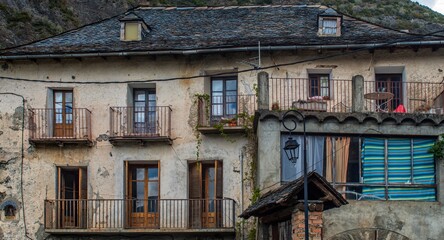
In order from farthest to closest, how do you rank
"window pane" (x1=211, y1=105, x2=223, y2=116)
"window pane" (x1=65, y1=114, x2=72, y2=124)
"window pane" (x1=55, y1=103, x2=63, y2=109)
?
"window pane" (x1=55, y1=103, x2=63, y2=109) < "window pane" (x1=65, y1=114, x2=72, y2=124) < "window pane" (x1=211, y1=105, x2=223, y2=116)

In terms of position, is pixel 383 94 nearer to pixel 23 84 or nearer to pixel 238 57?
pixel 238 57

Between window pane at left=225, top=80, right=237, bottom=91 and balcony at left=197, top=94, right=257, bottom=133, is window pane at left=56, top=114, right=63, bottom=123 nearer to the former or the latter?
balcony at left=197, top=94, right=257, bottom=133

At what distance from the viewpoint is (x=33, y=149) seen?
78.6 ft

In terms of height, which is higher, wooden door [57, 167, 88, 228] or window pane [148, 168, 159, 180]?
window pane [148, 168, 159, 180]

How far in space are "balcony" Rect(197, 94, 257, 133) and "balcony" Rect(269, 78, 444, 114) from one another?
36.9 inches

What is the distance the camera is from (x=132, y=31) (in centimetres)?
2473

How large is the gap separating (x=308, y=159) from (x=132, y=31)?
27.7ft

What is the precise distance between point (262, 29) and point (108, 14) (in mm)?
33013

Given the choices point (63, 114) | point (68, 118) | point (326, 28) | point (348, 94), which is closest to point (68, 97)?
point (63, 114)

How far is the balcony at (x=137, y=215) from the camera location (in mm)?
22812

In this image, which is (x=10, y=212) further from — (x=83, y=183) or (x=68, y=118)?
(x=68, y=118)

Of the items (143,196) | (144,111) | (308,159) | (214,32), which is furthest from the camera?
(214,32)

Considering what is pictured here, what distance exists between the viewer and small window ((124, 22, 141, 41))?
24.6 metres

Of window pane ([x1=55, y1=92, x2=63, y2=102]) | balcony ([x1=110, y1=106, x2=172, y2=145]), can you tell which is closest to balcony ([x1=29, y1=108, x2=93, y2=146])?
window pane ([x1=55, y1=92, x2=63, y2=102])
